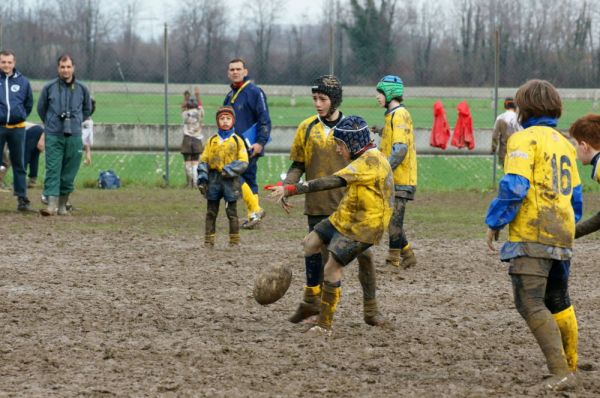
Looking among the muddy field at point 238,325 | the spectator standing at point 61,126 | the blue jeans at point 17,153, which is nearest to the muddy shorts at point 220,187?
the muddy field at point 238,325

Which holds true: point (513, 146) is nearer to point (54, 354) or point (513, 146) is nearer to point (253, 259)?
point (54, 354)

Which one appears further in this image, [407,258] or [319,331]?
[407,258]

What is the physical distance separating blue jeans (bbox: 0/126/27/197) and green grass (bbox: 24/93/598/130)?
11567 millimetres

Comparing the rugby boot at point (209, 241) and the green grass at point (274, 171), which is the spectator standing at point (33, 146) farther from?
the rugby boot at point (209, 241)

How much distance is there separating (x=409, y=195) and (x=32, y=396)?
5125 millimetres

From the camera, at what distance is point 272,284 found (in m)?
7.72

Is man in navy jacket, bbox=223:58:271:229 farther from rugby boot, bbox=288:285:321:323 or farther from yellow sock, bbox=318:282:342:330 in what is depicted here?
yellow sock, bbox=318:282:342:330

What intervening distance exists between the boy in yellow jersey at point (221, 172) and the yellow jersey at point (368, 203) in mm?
4085

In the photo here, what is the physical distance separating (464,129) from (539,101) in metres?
14.3

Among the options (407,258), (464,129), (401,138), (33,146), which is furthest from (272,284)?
(464,129)

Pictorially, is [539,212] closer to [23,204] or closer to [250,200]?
[250,200]

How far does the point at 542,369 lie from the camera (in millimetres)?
6613

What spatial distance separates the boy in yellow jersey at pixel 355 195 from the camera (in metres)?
7.22

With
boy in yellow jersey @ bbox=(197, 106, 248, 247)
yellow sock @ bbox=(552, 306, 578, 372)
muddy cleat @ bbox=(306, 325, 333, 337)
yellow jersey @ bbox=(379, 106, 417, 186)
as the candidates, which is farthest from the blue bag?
yellow sock @ bbox=(552, 306, 578, 372)
